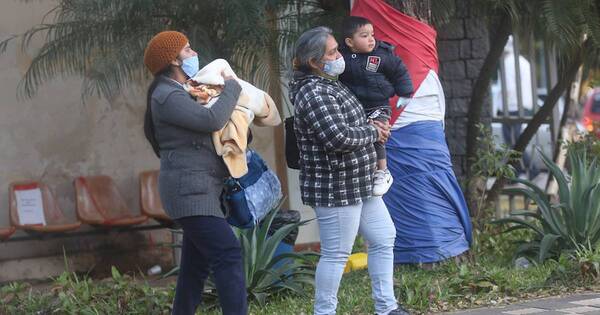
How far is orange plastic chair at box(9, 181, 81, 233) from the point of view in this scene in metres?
9.52

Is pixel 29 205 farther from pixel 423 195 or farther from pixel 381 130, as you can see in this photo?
pixel 381 130

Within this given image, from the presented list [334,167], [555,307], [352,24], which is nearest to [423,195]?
[555,307]

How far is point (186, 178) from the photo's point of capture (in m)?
5.27

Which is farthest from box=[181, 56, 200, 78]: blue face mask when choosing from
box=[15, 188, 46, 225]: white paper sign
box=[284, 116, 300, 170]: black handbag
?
box=[15, 188, 46, 225]: white paper sign

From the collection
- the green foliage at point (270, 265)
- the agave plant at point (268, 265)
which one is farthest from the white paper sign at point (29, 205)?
the green foliage at point (270, 265)

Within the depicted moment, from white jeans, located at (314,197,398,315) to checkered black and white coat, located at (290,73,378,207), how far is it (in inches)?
3.4

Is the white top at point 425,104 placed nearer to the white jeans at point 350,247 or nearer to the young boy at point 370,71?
the young boy at point 370,71

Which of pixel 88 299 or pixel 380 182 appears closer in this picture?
pixel 380 182

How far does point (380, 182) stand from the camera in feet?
19.0

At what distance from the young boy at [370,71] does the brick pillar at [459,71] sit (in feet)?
12.7

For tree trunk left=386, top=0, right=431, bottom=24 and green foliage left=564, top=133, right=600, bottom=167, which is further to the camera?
green foliage left=564, top=133, right=600, bottom=167

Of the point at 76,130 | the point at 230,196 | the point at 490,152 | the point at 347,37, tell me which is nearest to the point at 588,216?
the point at 490,152

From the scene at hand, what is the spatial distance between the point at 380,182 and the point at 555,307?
1.37 m

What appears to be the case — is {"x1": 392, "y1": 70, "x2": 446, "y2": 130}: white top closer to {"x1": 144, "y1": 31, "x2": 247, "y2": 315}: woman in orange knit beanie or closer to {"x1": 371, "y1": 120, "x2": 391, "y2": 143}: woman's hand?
{"x1": 371, "y1": 120, "x2": 391, "y2": 143}: woman's hand
